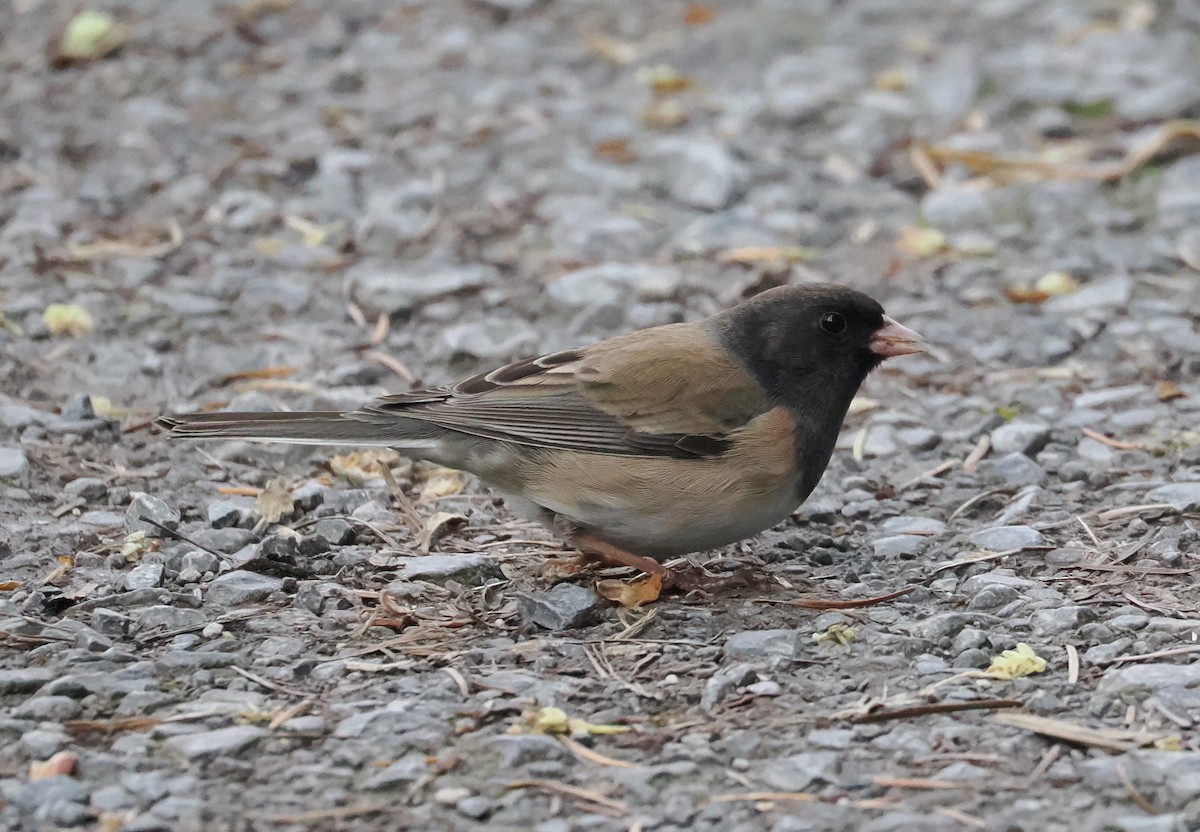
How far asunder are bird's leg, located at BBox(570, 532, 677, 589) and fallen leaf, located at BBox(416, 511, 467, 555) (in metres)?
0.41

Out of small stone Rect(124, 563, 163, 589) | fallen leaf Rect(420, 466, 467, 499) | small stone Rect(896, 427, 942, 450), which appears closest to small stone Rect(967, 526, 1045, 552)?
small stone Rect(896, 427, 942, 450)

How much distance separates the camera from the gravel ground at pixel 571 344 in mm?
2779

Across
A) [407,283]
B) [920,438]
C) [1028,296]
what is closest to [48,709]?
[920,438]

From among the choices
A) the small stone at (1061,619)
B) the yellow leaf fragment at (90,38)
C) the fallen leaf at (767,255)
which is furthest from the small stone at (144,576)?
the yellow leaf fragment at (90,38)

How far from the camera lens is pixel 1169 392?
15.6ft

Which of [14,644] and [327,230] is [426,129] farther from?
[14,644]

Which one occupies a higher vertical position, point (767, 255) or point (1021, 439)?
point (767, 255)

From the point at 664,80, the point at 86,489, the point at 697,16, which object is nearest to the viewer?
the point at 86,489

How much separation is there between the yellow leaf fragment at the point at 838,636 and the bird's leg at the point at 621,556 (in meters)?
0.45

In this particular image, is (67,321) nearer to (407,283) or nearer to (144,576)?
(407,283)

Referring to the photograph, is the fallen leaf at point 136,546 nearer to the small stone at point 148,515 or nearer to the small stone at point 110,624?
the small stone at point 148,515

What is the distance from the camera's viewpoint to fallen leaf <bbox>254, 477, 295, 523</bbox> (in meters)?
3.99

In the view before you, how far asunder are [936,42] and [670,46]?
1371 mm

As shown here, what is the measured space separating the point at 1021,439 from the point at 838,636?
1.41 m
